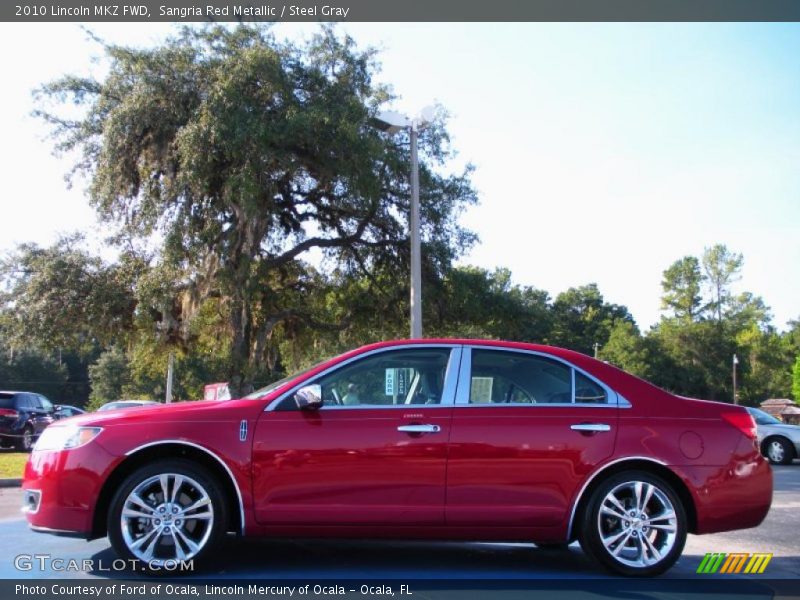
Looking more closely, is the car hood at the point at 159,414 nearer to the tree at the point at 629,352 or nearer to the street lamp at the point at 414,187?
the street lamp at the point at 414,187

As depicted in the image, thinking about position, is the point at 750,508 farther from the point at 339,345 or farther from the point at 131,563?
the point at 339,345

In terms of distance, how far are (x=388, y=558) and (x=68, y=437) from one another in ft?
8.05

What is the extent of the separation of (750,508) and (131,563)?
4225mm

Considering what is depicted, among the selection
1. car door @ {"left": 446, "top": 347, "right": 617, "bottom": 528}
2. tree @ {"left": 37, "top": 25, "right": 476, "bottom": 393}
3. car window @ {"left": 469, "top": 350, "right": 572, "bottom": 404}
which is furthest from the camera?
tree @ {"left": 37, "top": 25, "right": 476, "bottom": 393}

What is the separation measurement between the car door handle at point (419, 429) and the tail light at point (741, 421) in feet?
6.89

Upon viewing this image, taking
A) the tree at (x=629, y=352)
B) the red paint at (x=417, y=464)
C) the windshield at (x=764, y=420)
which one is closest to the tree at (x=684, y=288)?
the tree at (x=629, y=352)

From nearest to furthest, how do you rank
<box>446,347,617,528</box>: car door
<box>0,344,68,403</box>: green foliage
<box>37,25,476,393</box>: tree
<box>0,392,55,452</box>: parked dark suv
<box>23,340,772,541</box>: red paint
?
<box>23,340,772,541</box>: red paint < <box>446,347,617,528</box>: car door < <box>37,25,476,393</box>: tree < <box>0,392,55,452</box>: parked dark suv < <box>0,344,68,403</box>: green foliage

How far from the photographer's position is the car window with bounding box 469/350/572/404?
5594mm

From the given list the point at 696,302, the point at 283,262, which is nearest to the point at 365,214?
→ the point at 283,262

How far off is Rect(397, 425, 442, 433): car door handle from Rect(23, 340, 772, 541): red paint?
0.12 feet

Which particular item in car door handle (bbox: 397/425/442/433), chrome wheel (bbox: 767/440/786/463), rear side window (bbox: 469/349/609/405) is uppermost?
Answer: rear side window (bbox: 469/349/609/405)

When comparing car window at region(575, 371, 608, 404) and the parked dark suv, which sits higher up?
car window at region(575, 371, 608, 404)

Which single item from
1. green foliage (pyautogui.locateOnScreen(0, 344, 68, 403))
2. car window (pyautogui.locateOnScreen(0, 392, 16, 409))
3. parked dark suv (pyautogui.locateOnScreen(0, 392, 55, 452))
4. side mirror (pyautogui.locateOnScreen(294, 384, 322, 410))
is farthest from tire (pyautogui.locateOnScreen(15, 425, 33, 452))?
green foliage (pyautogui.locateOnScreen(0, 344, 68, 403))

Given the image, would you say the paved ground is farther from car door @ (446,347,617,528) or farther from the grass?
the grass
